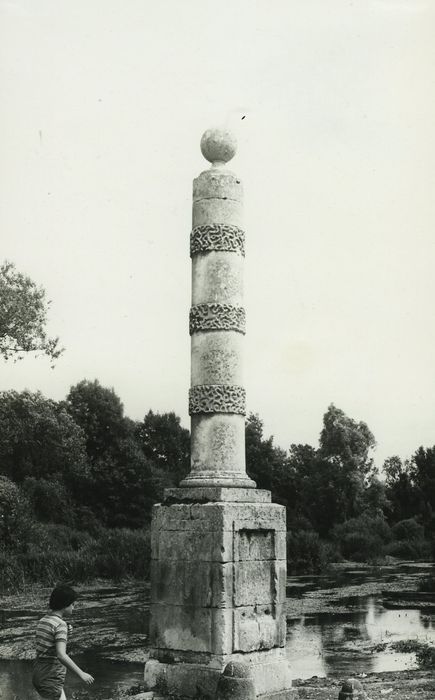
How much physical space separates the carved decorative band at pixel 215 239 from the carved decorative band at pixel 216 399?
1710 mm

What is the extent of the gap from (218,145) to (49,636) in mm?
6451

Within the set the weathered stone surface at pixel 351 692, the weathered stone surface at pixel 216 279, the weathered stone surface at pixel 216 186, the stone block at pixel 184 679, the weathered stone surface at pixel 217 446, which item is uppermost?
the weathered stone surface at pixel 216 186

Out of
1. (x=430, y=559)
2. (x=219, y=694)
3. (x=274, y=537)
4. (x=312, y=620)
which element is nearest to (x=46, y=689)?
(x=219, y=694)

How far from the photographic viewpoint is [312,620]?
771 inches

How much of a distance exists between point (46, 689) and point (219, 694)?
191cm

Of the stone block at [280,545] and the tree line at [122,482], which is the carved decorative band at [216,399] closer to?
the stone block at [280,545]

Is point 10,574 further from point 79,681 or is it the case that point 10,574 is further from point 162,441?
point 162,441

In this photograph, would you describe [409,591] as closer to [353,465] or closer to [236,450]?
[236,450]

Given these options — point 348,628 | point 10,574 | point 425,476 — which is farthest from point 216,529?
point 425,476

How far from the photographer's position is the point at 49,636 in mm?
7004

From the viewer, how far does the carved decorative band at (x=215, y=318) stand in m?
10.5

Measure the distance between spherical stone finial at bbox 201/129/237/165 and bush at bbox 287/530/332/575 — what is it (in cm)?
2768

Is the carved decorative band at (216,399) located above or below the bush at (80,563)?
above

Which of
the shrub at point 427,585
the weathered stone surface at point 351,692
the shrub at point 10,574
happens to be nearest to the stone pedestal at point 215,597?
the weathered stone surface at point 351,692
